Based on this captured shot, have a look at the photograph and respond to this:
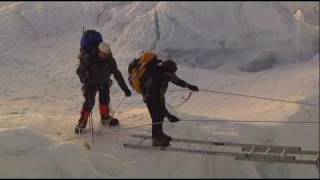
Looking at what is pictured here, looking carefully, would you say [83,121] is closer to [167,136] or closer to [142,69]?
[167,136]

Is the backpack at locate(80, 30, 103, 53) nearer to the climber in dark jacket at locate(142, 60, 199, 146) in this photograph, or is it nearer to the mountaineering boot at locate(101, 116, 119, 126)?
the climber in dark jacket at locate(142, 60, 199, 146)

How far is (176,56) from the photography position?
12.2 metres

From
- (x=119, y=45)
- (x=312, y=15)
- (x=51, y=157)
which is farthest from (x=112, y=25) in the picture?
(x=51, y=157)

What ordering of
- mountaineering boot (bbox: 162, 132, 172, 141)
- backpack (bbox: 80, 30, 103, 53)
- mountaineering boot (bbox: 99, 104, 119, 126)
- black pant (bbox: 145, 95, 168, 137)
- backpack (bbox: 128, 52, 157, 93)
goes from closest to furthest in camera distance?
backpack (bbox: 128, 52, 157, 93)
black pant (bbox: 145, 95, 168, 137)
mountaineering boot (bbox: 162, 132, 172, 141)
backpack (bbox: 80, 30, 103, 53)
mountaineering boot (bbox: 99, 104, 119, 126)

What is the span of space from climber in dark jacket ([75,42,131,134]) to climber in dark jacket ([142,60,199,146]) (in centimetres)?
66

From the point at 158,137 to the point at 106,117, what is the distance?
1.21 m

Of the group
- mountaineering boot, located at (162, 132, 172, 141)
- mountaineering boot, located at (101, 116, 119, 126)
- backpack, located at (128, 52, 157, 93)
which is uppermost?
backpack, located at (128, 52, 157, 93)

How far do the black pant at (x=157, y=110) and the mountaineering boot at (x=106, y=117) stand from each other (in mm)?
1069

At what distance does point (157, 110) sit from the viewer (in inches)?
291

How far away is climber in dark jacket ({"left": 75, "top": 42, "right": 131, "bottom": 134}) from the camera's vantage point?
7723 millimetres

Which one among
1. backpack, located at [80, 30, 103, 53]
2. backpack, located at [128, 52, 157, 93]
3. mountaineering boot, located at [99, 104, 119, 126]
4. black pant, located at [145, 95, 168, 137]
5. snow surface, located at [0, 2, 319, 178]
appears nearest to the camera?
snow surface, located at [0, 2, 319, 178]

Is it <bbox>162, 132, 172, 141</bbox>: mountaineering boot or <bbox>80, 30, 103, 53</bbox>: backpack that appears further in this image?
<bbox>80, 30, 103, 53</bbox>: backpack

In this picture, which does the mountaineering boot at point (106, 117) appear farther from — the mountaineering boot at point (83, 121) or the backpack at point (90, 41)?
the backpack at point (90, 41)

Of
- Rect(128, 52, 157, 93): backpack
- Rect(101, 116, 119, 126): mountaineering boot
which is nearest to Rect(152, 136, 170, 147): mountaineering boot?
Rect(128, 52, 157, 93): backpack
